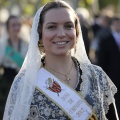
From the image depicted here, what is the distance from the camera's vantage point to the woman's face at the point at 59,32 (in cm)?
429

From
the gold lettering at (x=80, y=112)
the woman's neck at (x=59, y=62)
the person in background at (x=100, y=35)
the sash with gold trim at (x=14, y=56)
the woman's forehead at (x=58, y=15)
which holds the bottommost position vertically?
the gold lettering at (x=80, y=112)

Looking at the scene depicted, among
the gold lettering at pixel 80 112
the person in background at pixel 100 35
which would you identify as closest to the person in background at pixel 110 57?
the person in background at pixel 100 35

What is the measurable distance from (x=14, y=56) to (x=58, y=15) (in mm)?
4787

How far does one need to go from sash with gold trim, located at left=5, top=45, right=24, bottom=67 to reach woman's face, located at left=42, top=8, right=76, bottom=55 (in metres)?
4.68

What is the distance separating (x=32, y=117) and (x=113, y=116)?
636 mm

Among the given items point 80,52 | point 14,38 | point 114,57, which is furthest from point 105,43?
point 80,52

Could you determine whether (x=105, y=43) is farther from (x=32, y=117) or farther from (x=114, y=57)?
(x=32, y=117)

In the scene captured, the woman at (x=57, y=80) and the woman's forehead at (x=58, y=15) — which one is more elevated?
the woman's forehead at (x=58, y=15)

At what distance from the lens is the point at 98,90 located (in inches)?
173

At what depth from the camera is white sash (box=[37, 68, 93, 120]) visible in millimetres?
4352

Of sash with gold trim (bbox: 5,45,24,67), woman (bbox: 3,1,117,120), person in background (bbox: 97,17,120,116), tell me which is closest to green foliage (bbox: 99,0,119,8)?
person in background (bbox: 97,17,120,116)

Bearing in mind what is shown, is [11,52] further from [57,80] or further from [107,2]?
[107,2]

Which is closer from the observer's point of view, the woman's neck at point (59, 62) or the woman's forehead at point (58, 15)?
the woman's forehead at point (58, 15)

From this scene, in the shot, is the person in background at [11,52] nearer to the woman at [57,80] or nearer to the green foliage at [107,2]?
the woman at [57,80]
